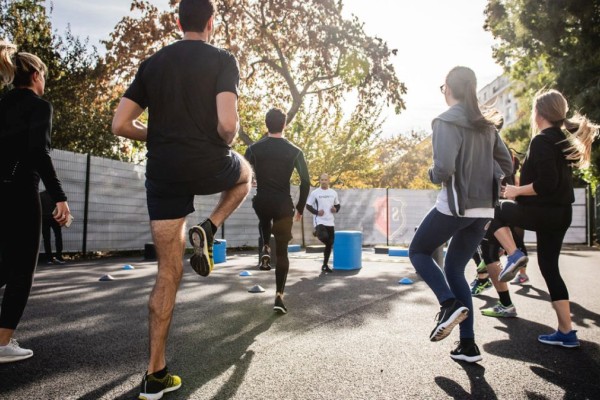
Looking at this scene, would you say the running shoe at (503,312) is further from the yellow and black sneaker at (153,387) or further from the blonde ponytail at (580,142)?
the yellow and black sneaker at (153,387)

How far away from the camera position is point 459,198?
3.09 metres

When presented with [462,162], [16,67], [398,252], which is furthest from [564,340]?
[398,252]

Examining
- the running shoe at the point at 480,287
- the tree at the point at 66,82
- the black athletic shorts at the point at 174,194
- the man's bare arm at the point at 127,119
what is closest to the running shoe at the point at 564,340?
the running shoe at the point at 480,287

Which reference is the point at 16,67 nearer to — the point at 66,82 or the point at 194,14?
the point at 194,14

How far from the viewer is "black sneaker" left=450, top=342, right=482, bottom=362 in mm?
3158

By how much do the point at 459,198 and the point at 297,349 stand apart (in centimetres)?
153

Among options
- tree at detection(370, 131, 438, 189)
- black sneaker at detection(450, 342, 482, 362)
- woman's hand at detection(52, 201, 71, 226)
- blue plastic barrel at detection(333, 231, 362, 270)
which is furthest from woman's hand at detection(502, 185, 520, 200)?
tree at detection(370, 131, 438, 189)

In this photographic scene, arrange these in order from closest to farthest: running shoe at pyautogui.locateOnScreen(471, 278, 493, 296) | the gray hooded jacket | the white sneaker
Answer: the white sneaker
the gray hooded jacket
running shoe at pyautogui.locateOnScreen(471, 278, 493, 296)

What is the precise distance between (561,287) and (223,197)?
267 cm

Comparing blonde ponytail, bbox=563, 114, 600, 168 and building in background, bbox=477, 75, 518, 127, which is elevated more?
building in background, bbox=477, 75, 518, 127

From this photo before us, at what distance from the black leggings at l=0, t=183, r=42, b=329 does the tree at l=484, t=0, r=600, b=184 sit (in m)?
18.0

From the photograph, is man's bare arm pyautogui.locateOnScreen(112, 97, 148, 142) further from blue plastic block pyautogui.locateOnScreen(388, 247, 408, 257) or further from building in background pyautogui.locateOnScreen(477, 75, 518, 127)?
building in background pyautogui.locateOnScreen(477, 75, 518, 127)

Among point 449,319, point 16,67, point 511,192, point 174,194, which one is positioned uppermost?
point 16,67

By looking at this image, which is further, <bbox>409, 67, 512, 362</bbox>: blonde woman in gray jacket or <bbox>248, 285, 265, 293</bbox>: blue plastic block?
<bbox>248, 285, 265, 293</bbox>: blue plastic block
